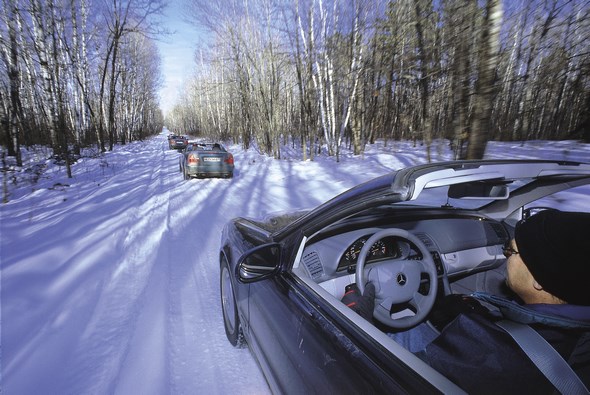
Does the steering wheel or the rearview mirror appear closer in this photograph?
the steering wheel

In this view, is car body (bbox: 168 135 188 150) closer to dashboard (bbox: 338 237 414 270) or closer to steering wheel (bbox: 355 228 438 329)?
dashboard (bbox: 338 237 414 270)

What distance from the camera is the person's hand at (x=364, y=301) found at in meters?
1.50

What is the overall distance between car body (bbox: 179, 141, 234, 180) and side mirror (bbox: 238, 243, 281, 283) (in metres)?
8.73

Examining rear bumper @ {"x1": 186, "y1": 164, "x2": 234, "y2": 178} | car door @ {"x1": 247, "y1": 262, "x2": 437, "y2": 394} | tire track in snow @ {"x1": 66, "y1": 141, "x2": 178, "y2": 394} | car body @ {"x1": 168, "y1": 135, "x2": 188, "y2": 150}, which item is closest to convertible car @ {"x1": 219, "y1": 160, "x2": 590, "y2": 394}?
car door @ {"x1": 247, "y1": 262, "x2": 437, "y2": 394}

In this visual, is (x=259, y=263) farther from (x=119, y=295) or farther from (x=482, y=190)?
(x=119, y=295)

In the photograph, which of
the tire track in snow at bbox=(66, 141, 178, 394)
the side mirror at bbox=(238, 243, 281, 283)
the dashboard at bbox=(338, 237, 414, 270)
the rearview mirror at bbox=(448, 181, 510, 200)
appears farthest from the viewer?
the tire track in snow at bbox=(66, 141, 178, 394)

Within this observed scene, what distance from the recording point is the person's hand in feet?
4.93

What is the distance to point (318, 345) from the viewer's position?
48.1 inches

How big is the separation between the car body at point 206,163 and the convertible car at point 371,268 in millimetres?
7660

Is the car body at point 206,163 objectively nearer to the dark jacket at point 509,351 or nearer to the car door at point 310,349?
the car door at point 310,349

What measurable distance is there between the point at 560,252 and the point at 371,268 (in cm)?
94

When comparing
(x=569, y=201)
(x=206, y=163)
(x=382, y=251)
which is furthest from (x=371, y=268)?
(x=206, y=163)

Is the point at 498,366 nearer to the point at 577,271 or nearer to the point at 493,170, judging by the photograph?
the point at 577,271

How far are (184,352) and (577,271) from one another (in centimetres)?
249
